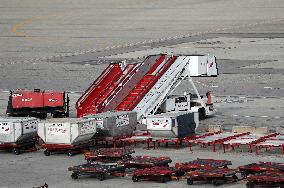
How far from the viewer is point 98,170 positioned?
47.3m

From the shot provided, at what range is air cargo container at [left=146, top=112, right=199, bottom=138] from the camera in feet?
185

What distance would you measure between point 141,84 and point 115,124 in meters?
9.48

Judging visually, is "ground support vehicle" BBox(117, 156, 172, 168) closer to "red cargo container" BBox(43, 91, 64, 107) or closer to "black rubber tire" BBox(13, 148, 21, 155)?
"black rubber tire" BBox(13, 148, 21, 155)

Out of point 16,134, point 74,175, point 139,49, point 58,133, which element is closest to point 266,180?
point 74,175

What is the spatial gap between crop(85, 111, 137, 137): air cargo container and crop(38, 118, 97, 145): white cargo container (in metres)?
1.51

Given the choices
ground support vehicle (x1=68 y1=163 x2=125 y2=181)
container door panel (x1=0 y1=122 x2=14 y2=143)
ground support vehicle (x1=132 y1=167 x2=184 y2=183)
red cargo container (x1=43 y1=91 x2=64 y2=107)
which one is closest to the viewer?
ground support vehicle (x1=132 y1=167 x2=184 y2=183)

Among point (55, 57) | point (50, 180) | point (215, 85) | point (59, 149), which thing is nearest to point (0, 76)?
point (55, 57)

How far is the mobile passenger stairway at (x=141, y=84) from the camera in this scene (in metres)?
65.4

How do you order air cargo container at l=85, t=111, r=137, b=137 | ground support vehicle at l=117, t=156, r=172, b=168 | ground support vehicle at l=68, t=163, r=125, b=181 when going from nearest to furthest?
ground support vehicle at l=68, t=163, r=125, b=181 → ground support vehicle at l=117, t=156, r=172, b=168 → air cargo container at l=85, t=111, r=137, b=137

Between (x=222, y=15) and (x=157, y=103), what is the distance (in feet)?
290

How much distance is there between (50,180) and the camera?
4784 cm

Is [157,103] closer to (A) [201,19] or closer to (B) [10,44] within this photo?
(B) [10,44]

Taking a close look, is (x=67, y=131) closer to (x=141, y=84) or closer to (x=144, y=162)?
(x=144, y=162)

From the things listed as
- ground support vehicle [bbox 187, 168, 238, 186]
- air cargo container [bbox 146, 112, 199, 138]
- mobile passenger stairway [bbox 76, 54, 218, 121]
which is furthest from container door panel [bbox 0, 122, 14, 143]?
ground support vehicle [bbox 187, 168, 238, 186]
